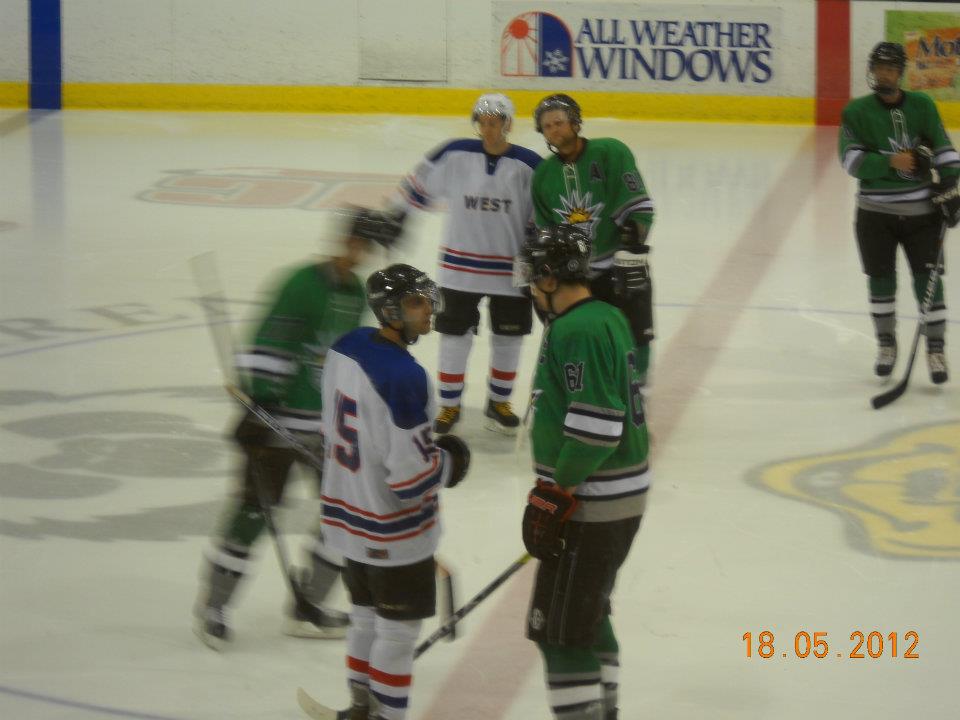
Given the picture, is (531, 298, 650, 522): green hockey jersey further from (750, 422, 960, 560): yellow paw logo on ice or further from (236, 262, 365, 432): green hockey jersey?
(750, 422, 960, 560): yellow paw logo on ice

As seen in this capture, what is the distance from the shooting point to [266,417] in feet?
10.9

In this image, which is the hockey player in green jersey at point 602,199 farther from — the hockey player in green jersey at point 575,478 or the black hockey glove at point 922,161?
the hockey player in green jersey at point 575,478

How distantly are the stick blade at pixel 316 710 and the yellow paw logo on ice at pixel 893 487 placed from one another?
173 centimetres

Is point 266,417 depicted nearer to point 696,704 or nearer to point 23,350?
point 696,704

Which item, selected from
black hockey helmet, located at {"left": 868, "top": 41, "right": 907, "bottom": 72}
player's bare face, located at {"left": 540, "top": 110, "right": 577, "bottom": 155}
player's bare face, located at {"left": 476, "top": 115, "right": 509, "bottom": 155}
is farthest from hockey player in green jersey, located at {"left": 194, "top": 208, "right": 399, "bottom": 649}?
black hockey helmet, located at {"left": 868, "top": 41, "right": 907, "bottom": 72}

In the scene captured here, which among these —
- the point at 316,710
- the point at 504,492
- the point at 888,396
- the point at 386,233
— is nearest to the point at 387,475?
the point at 316,710

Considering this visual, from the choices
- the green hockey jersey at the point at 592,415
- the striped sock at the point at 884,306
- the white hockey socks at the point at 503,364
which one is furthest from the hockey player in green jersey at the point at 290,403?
the striped sock at the point at 884,306

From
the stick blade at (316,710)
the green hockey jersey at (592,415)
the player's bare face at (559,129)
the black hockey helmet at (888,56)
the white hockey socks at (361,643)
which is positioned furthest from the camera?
the black hockey helmet at (888,56)

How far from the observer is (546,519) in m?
2.72

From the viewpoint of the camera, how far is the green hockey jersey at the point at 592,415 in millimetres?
2693

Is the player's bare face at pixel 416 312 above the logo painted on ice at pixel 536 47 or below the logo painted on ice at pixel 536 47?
below

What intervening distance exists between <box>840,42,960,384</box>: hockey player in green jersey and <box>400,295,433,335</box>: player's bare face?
116 inches

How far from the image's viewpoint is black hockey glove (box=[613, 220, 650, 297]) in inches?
182

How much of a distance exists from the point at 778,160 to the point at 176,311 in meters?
5.48
